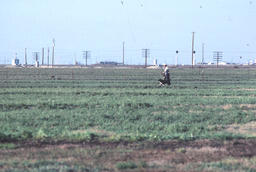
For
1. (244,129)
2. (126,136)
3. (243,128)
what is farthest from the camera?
(243,128)

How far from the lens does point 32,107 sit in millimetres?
26000

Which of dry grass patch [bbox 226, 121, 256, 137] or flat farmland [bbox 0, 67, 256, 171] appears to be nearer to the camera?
flat farmland [bbox 0, 67, 256, 171]

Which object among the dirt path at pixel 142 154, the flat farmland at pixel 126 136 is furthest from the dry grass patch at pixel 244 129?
the dirt path at pixel 142 154

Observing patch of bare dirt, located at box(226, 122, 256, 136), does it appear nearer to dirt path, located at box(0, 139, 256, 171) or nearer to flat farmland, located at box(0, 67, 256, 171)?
flat farmland, located at box(0, 67, 256, 171)

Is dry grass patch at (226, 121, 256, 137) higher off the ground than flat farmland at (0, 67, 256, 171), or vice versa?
flat farmland at (0, 67, 256, 171)

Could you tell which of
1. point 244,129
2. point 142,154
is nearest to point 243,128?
point 244,129

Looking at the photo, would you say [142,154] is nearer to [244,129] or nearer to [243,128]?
[244,129]

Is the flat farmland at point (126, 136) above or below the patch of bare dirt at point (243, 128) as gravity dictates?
above

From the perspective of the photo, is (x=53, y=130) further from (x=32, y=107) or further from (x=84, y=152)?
(x=32, y=107)

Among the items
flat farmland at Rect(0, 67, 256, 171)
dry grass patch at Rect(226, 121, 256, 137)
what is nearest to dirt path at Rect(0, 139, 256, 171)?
flat farmland at Rect(0, 67, 256, 171)

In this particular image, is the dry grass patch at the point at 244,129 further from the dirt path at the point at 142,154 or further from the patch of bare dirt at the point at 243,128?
the dirt path at the point at 142,154

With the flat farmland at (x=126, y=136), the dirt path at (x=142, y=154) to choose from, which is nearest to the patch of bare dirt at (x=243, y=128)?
the flat farmland at (x=126, y=136)

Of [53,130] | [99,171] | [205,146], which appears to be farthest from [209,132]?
[99,171]

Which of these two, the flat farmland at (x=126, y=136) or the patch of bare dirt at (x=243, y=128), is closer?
the flat farmland at (x=126, y=136)
